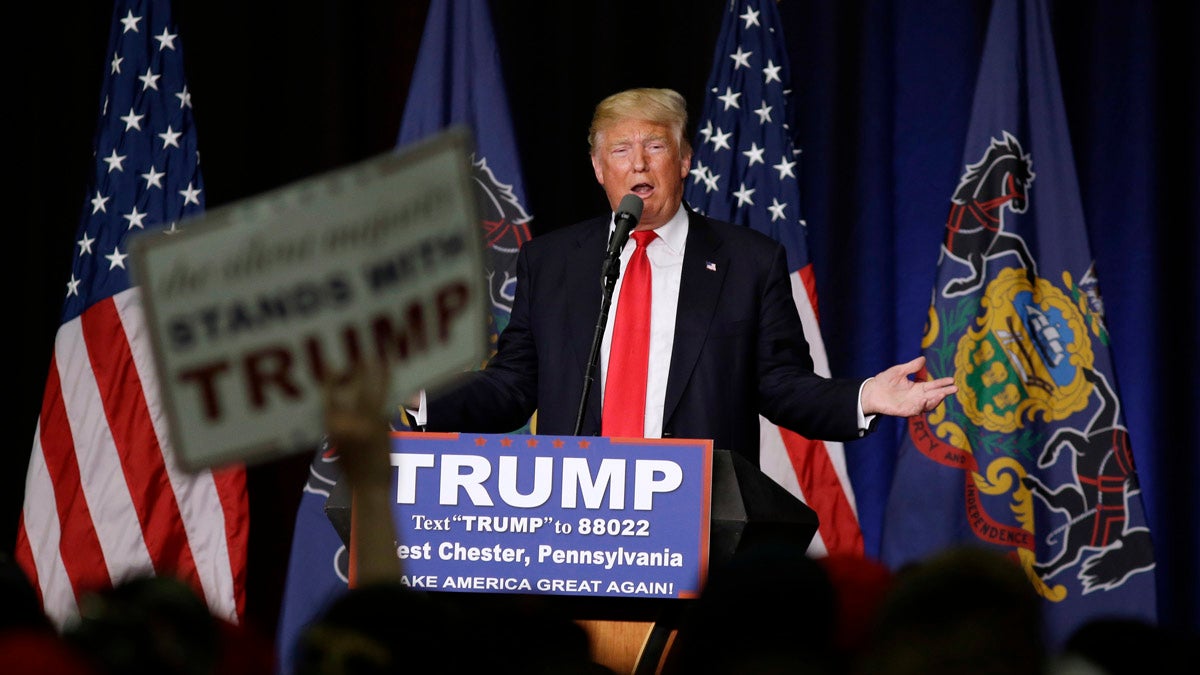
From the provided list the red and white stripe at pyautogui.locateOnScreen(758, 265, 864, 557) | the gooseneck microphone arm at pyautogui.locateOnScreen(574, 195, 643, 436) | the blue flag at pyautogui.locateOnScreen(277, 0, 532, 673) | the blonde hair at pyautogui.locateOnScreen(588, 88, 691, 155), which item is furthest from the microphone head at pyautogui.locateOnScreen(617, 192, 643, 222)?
the red and white stripe at pyautogui.locateOnScreen(758, 265, 864, 557)

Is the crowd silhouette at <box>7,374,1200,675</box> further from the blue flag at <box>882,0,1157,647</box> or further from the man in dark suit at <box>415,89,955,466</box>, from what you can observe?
the blue flag at <box>882,0,1157,647</box>

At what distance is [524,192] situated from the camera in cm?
500

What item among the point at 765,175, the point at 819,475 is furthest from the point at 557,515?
the point at 765,175

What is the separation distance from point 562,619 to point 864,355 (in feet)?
13.6

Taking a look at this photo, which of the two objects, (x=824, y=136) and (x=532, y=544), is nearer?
(x=532, y=544)

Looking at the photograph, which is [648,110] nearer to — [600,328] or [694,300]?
[694,300]

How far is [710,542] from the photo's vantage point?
2.47 m

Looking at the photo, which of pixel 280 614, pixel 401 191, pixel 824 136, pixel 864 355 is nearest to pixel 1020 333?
pixel 864 355

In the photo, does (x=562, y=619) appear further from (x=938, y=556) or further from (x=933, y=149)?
(x=933, y=149)

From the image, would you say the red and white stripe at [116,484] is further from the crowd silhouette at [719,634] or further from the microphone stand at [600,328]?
the crowd silhouette at [719,634]

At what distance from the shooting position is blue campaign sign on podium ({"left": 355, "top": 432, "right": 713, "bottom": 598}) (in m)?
2.42

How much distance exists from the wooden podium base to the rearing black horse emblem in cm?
271

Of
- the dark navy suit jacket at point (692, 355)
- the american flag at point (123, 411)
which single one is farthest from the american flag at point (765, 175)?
the american flag at point (123, 411)

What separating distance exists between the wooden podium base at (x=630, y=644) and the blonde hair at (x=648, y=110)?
1490mm
